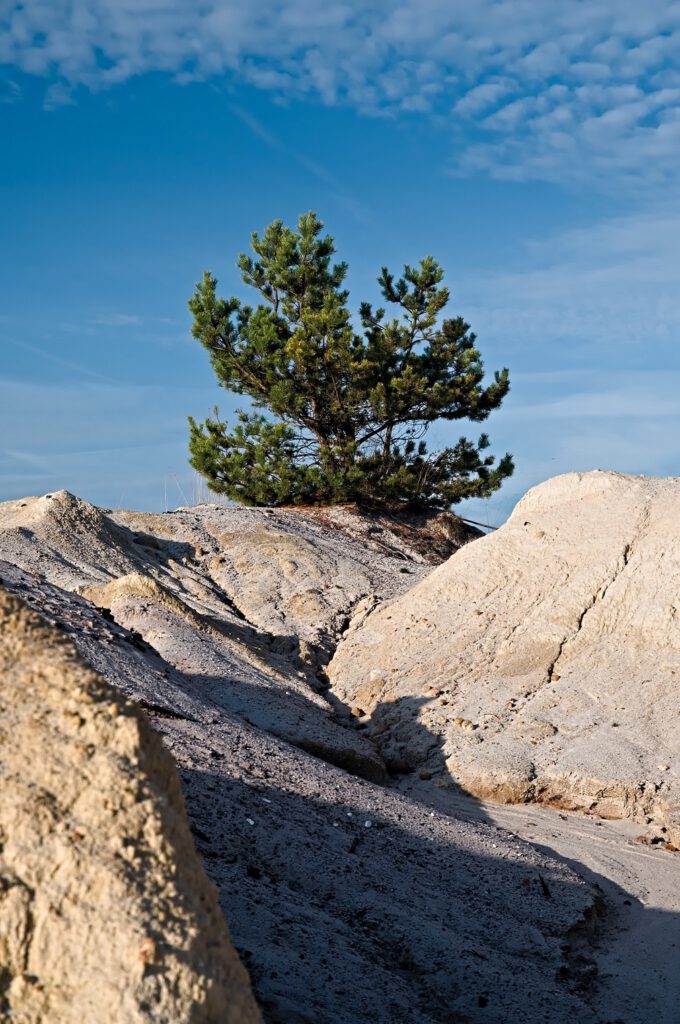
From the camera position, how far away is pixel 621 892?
288 inches

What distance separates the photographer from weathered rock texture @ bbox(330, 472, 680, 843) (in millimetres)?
9281

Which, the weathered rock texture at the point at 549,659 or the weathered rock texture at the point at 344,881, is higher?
the weathered rock texture at the point at 549,659

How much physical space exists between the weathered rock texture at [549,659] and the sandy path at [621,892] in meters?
0.34

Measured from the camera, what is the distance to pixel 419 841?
686 centimetres

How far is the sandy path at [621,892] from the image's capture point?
5.70 meters

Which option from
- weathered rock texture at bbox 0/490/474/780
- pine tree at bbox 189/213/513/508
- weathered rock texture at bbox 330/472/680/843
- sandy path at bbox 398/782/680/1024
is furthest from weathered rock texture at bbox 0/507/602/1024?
pine tree at bbox 189/213/513/508

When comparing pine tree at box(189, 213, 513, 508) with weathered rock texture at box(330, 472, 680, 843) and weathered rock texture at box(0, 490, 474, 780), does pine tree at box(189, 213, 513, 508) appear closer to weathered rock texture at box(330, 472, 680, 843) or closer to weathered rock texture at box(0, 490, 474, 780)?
weathered rock texture at box(0, 490, 474, 780)

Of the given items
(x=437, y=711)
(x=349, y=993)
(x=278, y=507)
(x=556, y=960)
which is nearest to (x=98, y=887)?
(x=349, y=993)

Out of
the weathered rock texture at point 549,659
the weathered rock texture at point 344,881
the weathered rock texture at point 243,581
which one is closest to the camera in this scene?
the weathered rock texture at point 344,881

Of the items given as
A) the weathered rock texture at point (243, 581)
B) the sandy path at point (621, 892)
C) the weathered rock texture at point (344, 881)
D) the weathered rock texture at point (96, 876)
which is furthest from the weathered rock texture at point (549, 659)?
the weathered rock texture at point (96, 876)

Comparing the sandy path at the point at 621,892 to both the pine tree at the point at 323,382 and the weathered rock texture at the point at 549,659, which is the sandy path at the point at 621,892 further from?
the pine tree at the point at 323,382

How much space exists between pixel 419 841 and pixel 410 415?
15513 mm

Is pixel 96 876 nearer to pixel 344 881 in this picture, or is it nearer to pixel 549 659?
pixel 344 881

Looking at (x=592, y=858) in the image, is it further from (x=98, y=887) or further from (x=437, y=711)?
(x=98, y=887)
